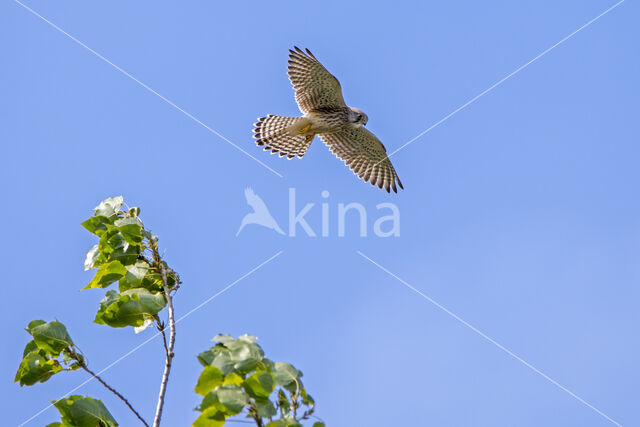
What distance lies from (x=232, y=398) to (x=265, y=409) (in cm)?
11

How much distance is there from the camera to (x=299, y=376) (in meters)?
2.48

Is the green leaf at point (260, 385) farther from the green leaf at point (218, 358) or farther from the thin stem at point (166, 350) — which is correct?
the thin stem at point (166, 350)

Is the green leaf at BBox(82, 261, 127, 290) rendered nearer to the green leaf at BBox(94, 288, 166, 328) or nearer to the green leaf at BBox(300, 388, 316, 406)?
the green leaf at BBox(94, 288, 166, 328)

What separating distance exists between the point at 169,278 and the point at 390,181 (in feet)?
29.1

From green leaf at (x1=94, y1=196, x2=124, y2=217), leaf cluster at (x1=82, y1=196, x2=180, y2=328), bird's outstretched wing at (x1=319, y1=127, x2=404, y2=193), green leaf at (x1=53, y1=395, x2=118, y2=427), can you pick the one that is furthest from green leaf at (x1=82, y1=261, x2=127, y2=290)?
bird's outstretched wing at (x1=319, y1=127, x2=404, y2=193)

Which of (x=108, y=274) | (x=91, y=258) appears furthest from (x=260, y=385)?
(x=91, y=258)

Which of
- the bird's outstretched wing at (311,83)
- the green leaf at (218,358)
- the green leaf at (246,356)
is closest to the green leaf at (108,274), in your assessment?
the green leaf at (218,358)

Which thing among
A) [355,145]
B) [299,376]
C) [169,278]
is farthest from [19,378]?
[355,145]

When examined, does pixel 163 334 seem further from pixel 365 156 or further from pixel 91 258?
pixel 365 156

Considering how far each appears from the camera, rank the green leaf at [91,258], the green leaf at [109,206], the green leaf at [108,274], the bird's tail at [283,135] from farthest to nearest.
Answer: the bird's tail at [283,135] → the green leaf at [109,206] → the green leaf at [91,258] → the green leaf at [108,274]

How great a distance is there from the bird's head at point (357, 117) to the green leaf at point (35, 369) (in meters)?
8.08

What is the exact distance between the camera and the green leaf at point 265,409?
2.40 meters

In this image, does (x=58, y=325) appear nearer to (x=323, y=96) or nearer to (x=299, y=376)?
(x=299, y=376)

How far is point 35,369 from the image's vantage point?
10.5 ft
